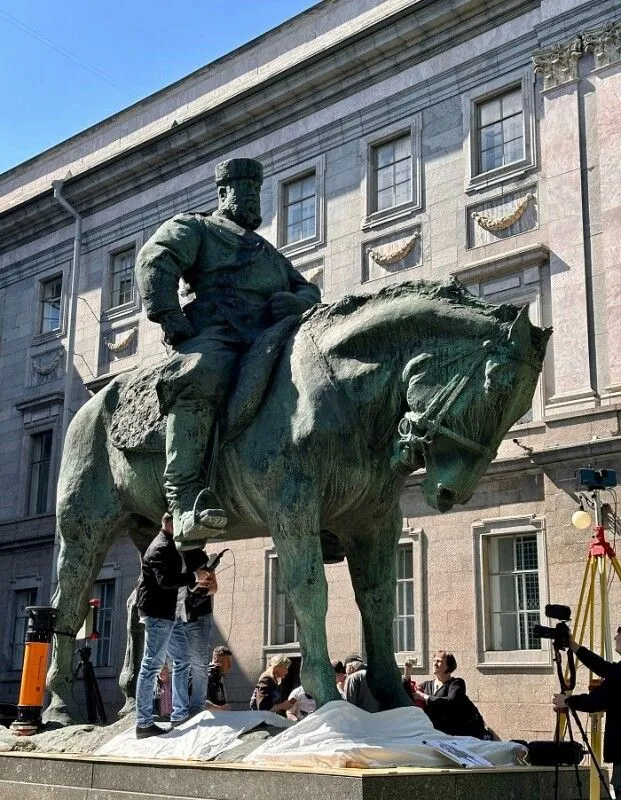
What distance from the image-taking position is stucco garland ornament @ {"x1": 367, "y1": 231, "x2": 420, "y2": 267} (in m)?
19.0

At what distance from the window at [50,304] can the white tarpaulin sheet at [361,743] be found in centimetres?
2244

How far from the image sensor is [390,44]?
19750mm

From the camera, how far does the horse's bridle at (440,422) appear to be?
503cm

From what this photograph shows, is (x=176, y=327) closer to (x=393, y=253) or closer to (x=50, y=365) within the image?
(x=393, y=253)

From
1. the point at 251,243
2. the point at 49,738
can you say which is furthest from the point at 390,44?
the point at 49,738

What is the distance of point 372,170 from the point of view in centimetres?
2012

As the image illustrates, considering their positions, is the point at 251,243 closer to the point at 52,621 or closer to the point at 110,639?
the point at 52,621

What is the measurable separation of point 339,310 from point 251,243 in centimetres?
98

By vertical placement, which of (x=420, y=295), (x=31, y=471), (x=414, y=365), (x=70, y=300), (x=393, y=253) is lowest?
(x=414, y=365)

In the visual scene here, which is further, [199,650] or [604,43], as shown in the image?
[604,43]

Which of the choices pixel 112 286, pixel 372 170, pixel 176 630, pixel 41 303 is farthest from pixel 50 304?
pixel 176 630

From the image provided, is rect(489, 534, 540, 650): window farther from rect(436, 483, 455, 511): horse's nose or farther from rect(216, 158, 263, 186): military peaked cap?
rect(436, 483, 455, 511): horse's nose

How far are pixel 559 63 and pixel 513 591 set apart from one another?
8.55 m

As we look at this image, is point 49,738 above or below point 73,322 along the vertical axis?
below
